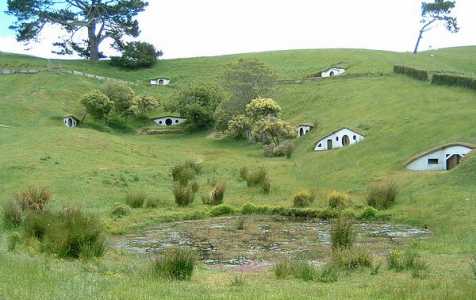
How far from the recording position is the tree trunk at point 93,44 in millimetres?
105025

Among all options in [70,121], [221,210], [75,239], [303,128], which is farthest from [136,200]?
[70,121]

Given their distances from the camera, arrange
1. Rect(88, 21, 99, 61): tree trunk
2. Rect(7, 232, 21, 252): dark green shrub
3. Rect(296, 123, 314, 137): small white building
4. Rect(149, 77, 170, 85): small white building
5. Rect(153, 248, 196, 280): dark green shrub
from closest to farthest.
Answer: Rect(153, 248, 196, 280): dark green shrub, Rect(7, 232, 21, 252): dark green shrub, Rect(296, 123, 314, 137): small white building, Rect(149, 77, 170, 85): small white building, Rect(88, 21, 99, 61): tree trunk

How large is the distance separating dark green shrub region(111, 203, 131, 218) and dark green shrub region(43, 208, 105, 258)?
1035 centimetres

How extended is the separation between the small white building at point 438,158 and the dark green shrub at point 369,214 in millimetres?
11421

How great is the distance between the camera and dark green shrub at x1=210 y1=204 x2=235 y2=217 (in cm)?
2922

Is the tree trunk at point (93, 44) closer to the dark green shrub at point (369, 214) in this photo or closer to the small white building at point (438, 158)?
the small white building at point (438, 158)

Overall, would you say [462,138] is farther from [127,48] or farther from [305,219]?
[127,48]

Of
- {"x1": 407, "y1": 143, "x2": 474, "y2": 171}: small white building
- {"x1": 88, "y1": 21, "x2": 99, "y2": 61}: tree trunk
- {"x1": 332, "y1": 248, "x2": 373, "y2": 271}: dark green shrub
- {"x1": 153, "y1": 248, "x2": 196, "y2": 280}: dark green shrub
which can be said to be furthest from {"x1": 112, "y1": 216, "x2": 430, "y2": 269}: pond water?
{"x1": 88, "y1": 21, "x2": 99, "y2": 61}: tree trunk

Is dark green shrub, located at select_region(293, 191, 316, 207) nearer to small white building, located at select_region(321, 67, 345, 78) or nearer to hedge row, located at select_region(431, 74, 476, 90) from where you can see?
hedge row, located at select_region(431, 74, 476, 90)

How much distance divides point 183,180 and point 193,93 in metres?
40.4

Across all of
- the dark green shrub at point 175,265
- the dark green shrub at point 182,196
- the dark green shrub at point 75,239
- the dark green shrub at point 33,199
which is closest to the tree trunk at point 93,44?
the dark green shrub at point 182,196

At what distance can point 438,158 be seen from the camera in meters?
38.3

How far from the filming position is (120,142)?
5456 centimetres

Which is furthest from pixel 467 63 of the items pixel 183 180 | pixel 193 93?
pixel 183 180
